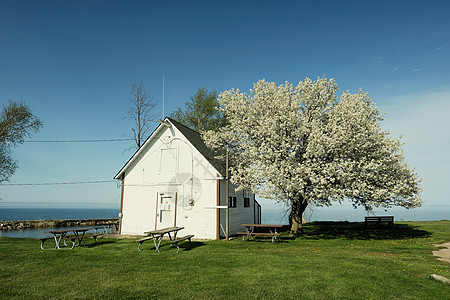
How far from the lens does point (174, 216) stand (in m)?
17.9

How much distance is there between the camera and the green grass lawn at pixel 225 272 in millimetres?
7160

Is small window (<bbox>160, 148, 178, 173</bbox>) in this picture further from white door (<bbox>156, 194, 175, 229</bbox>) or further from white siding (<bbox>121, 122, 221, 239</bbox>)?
white door (<bbox>156, 194, 175, 229</bbox>)

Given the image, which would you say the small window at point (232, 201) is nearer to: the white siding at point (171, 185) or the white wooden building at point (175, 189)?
the white wooden building at point (175, 189)

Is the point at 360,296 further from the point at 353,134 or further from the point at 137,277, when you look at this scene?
the point at 353,134

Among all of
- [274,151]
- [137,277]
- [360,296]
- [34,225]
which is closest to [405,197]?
[274,151]

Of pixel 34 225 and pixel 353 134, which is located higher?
pixel 353 134

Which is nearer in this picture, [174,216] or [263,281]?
[263,281]

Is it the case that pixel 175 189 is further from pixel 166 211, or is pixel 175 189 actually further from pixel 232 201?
pixel 232 201

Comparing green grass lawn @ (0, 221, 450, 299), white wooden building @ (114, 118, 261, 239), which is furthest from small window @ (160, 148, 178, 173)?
green grass lawn @ (0, 221, 450, 299)

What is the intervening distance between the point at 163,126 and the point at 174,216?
6.15 meters

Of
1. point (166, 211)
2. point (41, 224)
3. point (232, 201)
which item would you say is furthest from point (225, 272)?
point (41, 224)

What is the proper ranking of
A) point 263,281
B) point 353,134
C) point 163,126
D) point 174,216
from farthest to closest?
point 163,126, point 174,216, point 353,134, point 263,281

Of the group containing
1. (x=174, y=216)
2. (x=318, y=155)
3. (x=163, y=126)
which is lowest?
(x=174, y=216)

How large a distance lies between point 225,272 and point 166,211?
10.1 m
